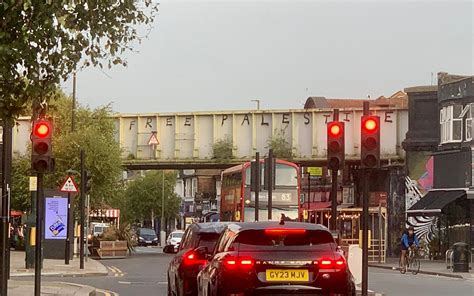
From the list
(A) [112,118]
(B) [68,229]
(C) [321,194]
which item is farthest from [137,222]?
(B) [68,229]

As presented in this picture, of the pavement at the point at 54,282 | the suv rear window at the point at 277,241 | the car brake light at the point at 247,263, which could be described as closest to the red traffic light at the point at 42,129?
the pavement at the point at 54,282

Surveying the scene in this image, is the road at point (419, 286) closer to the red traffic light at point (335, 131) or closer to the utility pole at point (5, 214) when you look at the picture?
the red traffic light at point (335, 131)

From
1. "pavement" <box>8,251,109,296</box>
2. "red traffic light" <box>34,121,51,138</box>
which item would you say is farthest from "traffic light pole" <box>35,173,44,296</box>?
"pavement" <box>8,251,109,296</box>

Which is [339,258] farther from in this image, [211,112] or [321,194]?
[321,194]

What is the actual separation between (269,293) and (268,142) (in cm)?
4253

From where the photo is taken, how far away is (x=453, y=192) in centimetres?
5128

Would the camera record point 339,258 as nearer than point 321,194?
Yes

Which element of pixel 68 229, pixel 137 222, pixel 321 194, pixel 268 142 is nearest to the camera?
pixel 68 229

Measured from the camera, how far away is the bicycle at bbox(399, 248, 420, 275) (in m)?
40.8

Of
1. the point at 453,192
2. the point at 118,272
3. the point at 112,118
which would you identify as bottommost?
the point at 118,272

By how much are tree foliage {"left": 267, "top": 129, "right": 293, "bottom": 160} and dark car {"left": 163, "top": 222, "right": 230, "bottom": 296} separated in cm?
3371

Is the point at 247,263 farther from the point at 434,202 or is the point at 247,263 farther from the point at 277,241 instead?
the point at 434,202

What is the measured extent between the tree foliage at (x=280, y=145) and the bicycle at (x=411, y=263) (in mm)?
11731

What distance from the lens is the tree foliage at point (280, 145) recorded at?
5409cm
